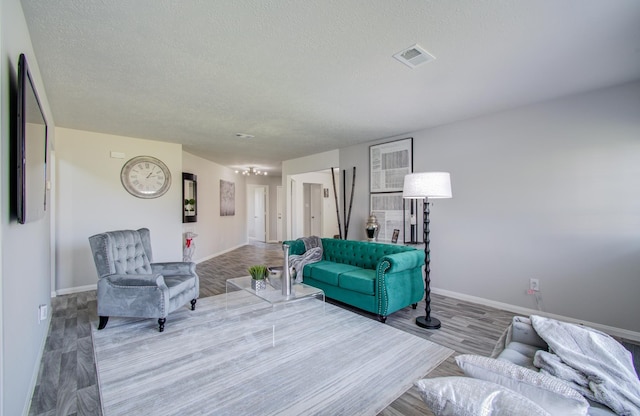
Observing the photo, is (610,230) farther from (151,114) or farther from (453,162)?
(151,114)

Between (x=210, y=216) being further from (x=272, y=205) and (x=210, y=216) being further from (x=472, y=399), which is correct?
(x=472, y=399)

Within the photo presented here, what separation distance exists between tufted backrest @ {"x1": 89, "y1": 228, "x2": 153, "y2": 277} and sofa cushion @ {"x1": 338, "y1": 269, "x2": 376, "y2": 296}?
2448mm

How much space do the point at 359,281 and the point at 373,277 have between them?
0.57ft

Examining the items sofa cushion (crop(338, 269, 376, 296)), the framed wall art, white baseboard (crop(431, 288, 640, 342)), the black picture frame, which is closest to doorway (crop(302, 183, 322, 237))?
the framed wall art

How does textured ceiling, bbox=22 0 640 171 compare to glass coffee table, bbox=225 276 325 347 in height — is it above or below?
above

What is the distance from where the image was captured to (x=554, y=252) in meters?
3.19

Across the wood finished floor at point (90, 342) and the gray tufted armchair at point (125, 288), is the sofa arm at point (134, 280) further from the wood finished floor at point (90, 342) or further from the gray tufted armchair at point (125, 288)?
the wood finished floor at point (90, 342)

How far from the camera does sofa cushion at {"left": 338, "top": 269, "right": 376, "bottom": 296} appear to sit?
3.18 meters

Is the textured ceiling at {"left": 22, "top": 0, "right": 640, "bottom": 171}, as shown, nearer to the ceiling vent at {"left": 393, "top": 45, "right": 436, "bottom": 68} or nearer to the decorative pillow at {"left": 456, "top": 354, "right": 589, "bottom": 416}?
the ceiling vent at {"left": 393, "top": 45, "right": 436, "bottom": 68}

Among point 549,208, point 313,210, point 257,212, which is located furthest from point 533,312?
point 257,212

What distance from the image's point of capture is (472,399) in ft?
2.49

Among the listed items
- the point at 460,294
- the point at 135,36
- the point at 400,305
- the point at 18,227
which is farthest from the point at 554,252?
the point at 18,227

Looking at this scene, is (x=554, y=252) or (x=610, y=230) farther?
(x=554, y=252)

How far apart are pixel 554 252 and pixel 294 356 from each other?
10.2 ft
